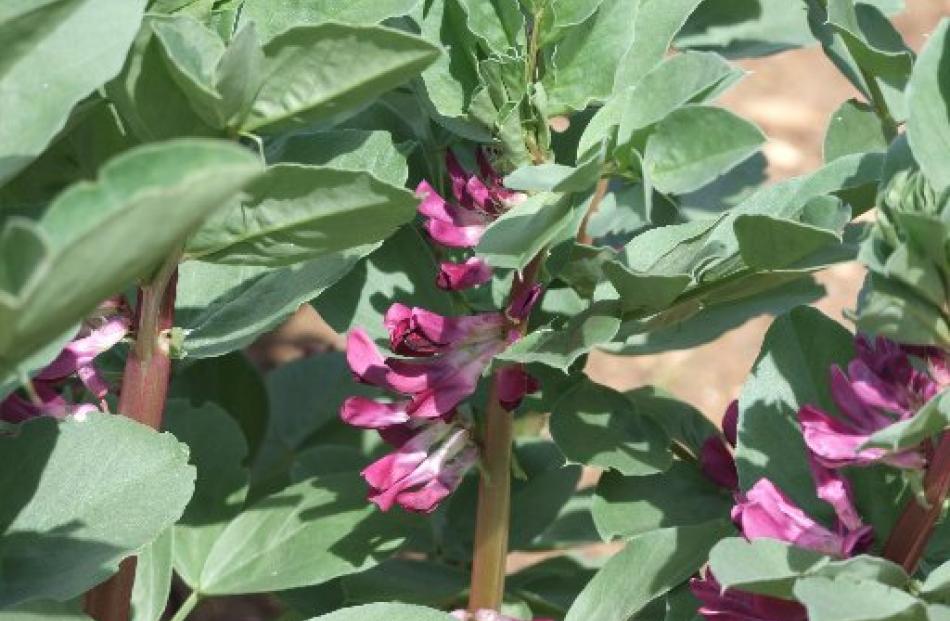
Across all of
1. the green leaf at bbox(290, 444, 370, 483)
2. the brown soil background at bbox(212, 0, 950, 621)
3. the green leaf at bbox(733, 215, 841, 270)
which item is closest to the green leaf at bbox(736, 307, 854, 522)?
the green leaf at bbox(733, 215, 841, 270)

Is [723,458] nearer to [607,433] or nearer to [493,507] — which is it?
[607,433]

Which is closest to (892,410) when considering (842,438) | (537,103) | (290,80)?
(842,438)

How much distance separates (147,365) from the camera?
1.07 m

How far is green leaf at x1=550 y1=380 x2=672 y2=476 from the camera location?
1251 millimetres

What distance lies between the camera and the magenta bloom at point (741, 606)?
3.36 feet

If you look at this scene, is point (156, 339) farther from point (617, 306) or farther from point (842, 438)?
point (842, 438)

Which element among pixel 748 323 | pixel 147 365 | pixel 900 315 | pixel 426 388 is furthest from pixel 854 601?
pixel 748 323

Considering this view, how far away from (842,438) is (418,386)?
329 mm

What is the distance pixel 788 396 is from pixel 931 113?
10.7 inches

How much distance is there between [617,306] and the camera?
1.11 metres

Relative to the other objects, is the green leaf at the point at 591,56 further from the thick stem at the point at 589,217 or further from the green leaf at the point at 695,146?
the thick stem at the point at 589,217

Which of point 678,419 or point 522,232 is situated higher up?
point 522,232

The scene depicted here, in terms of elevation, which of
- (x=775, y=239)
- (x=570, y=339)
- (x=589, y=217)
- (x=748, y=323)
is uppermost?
(x=775, y=239)

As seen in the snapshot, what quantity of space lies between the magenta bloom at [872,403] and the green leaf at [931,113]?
0.12 m
